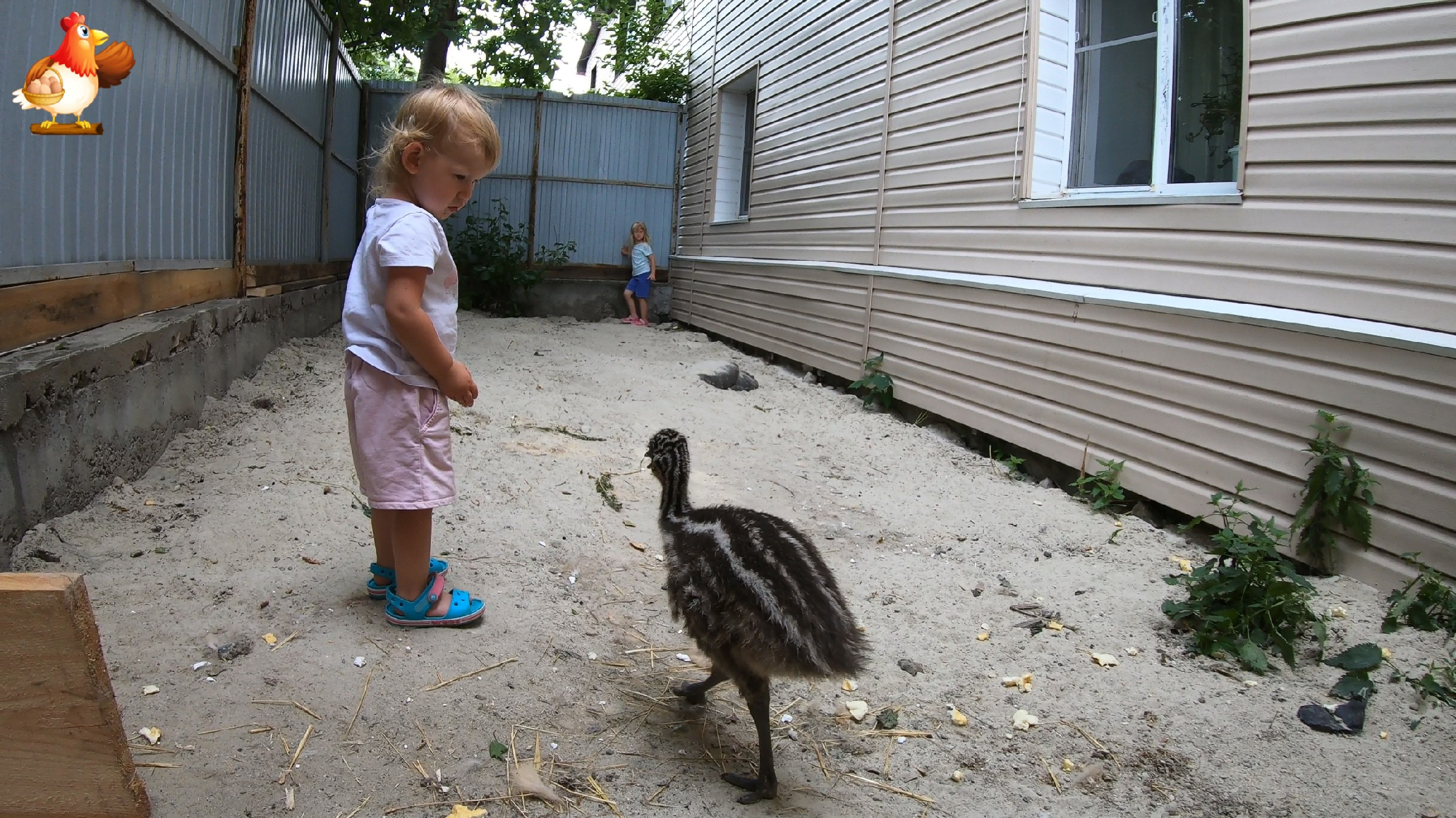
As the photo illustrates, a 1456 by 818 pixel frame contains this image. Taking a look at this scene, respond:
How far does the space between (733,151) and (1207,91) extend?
9434 millimetres

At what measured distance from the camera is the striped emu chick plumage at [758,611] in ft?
8.47

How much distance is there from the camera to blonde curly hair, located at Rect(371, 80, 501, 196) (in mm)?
2889

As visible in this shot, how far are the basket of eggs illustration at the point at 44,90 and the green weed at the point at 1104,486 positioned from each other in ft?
17.7

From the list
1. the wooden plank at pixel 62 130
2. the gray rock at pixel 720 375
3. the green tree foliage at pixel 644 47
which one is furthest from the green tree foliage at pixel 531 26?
the wooden plank at pixel 62 130

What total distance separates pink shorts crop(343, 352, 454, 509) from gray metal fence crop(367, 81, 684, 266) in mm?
13148

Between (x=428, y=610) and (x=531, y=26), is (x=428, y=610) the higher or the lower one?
the lower one

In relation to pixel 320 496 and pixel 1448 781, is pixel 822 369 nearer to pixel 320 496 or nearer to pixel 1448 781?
pixel 320 496

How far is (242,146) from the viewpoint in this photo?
6172 mm

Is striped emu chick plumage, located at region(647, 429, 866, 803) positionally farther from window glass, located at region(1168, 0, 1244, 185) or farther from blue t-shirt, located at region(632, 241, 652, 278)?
blue t-shirt, located at region(632, 241, 652, 278)

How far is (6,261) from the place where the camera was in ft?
10.4

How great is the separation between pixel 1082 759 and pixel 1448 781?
112 cm

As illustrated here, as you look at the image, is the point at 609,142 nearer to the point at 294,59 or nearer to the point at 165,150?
the point at 294,59

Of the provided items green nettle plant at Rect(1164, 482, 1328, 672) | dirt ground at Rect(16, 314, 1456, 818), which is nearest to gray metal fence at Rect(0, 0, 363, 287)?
dirt ground at Rect(16, 314, 1456, 818)

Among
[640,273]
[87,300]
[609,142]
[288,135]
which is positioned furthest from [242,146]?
[609,142]
